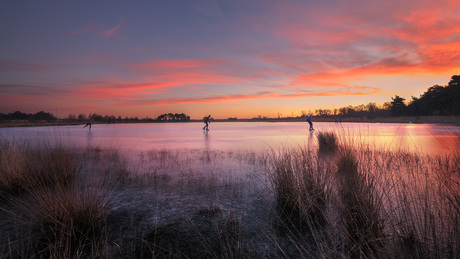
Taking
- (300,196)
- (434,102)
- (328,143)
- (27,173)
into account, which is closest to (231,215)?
(300,196)

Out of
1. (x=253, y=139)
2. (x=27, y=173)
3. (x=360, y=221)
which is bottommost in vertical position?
(x=253, y=139)

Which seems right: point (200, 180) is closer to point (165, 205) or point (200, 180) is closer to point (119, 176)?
point (165, 205)

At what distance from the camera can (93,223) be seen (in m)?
3.33

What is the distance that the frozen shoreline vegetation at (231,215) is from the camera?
268 centimetres

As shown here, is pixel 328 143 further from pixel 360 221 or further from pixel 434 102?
pixel 434 102

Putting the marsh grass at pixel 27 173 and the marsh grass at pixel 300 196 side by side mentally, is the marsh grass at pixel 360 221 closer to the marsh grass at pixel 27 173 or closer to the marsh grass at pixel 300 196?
the marsh grass at pixel 300 196

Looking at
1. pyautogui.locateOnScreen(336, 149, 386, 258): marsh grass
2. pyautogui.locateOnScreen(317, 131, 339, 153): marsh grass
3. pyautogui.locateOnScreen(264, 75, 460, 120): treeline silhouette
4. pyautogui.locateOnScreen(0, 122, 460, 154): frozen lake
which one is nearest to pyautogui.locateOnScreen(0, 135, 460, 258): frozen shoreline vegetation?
pyautogui.locateOnScreen(336, 149, 386, 258): marsh grass

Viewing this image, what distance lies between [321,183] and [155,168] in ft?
18.9

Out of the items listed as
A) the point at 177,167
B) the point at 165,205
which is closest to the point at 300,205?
the point at 165,205

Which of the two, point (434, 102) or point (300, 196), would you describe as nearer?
point (300, 196)

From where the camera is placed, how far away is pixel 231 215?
393 centimetres

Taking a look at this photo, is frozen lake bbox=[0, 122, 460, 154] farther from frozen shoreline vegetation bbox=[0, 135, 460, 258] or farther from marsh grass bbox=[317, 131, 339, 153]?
frozen shoreline vegetation bbox=[0, 135, 460, 258]

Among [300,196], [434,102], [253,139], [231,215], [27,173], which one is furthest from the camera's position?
[434,102]

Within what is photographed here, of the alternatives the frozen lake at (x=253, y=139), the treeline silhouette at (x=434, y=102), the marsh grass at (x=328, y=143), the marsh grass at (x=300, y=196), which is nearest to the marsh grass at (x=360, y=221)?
the marsh grass at (x=300, y=196)
